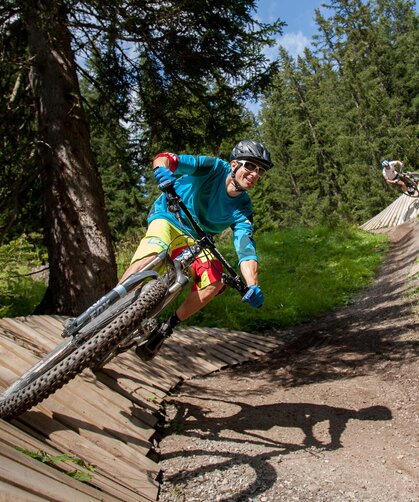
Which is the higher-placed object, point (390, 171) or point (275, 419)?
point (390, 171)

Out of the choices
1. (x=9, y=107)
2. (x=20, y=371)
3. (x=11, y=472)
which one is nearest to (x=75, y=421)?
(x=20, y=371)

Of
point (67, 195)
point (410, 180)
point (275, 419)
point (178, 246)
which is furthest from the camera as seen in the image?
point (410, 180)

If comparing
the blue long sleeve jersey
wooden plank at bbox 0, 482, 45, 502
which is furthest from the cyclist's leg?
wooden plank at bbox 0, 482, 45, 502

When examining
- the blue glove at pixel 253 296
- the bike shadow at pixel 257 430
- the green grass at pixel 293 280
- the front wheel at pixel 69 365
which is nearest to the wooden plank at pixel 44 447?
the front wheel at pixel 69 365

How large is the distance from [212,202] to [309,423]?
249cm

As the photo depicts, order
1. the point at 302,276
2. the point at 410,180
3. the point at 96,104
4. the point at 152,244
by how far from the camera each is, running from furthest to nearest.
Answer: the point at 410,180 < the point at 302,276 < the point at 96,104 < the point at 152,244

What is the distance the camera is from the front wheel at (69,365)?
2.94m

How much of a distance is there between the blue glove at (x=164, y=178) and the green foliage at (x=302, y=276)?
615 cm

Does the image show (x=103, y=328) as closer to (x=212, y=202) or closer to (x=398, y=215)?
(x=212, y=202)

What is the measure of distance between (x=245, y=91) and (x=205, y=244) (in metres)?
5.57

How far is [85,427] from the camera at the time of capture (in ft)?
11.1

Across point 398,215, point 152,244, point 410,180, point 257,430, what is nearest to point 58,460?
point 152,244

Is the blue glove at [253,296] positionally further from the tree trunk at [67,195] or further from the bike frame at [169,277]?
the tree trunk at [67,195]

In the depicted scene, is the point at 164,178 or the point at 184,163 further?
the point at 184,163
